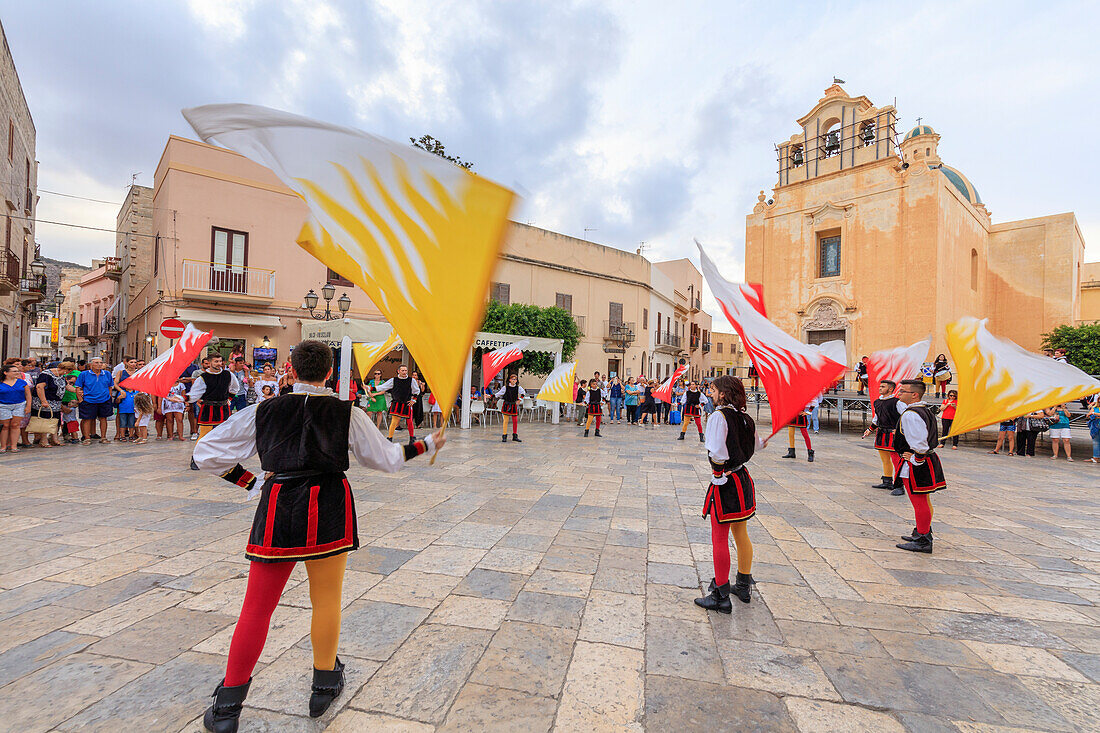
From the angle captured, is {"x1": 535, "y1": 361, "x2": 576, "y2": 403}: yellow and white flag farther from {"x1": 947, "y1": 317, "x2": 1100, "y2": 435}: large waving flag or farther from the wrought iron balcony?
the wrought iron balcony

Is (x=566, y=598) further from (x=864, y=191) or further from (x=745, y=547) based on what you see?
(x=864, y=191)

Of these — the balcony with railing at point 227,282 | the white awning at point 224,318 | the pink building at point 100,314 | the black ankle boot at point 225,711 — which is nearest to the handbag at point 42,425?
the white awning at point 224,318

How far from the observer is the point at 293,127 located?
102 inches

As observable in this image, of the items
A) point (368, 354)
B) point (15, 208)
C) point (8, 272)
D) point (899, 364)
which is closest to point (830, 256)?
point (899, 364)

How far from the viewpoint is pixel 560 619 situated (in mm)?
3424

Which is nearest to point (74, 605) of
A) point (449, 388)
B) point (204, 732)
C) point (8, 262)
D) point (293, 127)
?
point (204, 732)

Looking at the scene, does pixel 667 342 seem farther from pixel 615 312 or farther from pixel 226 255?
pixel 226 255

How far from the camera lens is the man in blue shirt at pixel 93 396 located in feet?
34.5

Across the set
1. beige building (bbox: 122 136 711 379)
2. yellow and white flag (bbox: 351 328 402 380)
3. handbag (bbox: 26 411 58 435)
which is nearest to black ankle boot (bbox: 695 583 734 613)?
yellow and white flag (bbox: 351 328 402 380)

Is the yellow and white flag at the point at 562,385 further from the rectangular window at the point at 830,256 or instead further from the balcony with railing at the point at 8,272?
the rectangular window at the point at 830,256

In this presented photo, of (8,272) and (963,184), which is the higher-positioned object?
(963,184)

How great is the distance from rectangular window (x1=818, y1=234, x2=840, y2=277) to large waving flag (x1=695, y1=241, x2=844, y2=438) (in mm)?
26256

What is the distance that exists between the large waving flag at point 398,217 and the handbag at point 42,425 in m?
10.7

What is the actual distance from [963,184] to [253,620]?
38.5 m
